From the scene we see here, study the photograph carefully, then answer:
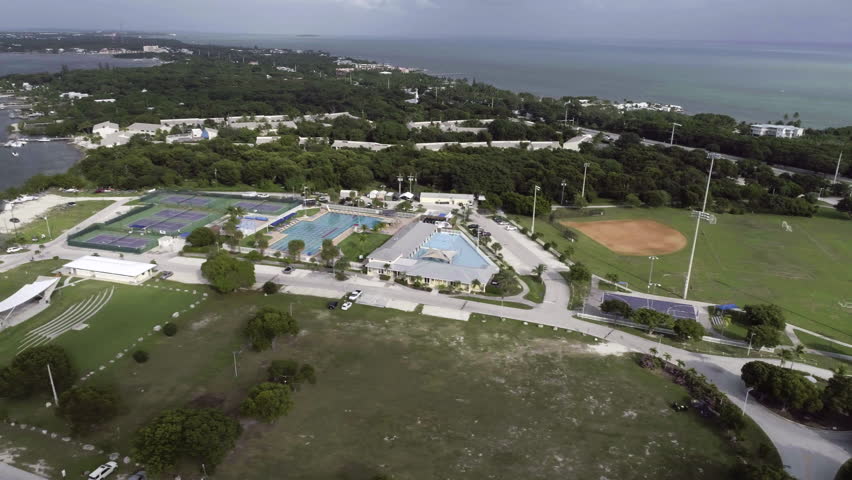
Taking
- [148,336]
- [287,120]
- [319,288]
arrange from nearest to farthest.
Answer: [148,336] < [319,288] < [287,120]

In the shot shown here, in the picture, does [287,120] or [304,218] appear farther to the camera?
[287,120]

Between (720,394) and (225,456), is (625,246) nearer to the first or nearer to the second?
(720,394)

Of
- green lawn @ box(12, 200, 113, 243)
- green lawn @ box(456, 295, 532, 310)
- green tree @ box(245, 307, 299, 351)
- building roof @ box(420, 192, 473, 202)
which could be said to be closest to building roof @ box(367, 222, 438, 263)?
green lawn @ box(456, 295, 532, 310)

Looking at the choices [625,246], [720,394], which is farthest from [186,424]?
[625,246]

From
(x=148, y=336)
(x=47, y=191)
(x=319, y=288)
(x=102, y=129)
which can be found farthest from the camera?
(x=102, y=129)

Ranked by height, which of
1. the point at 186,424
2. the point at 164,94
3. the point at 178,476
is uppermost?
the point at 164,94

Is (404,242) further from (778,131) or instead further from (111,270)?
(778,131)

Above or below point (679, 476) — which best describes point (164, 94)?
above

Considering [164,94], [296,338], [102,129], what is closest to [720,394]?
[296,338]

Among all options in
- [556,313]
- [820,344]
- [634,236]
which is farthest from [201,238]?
[820,344]
